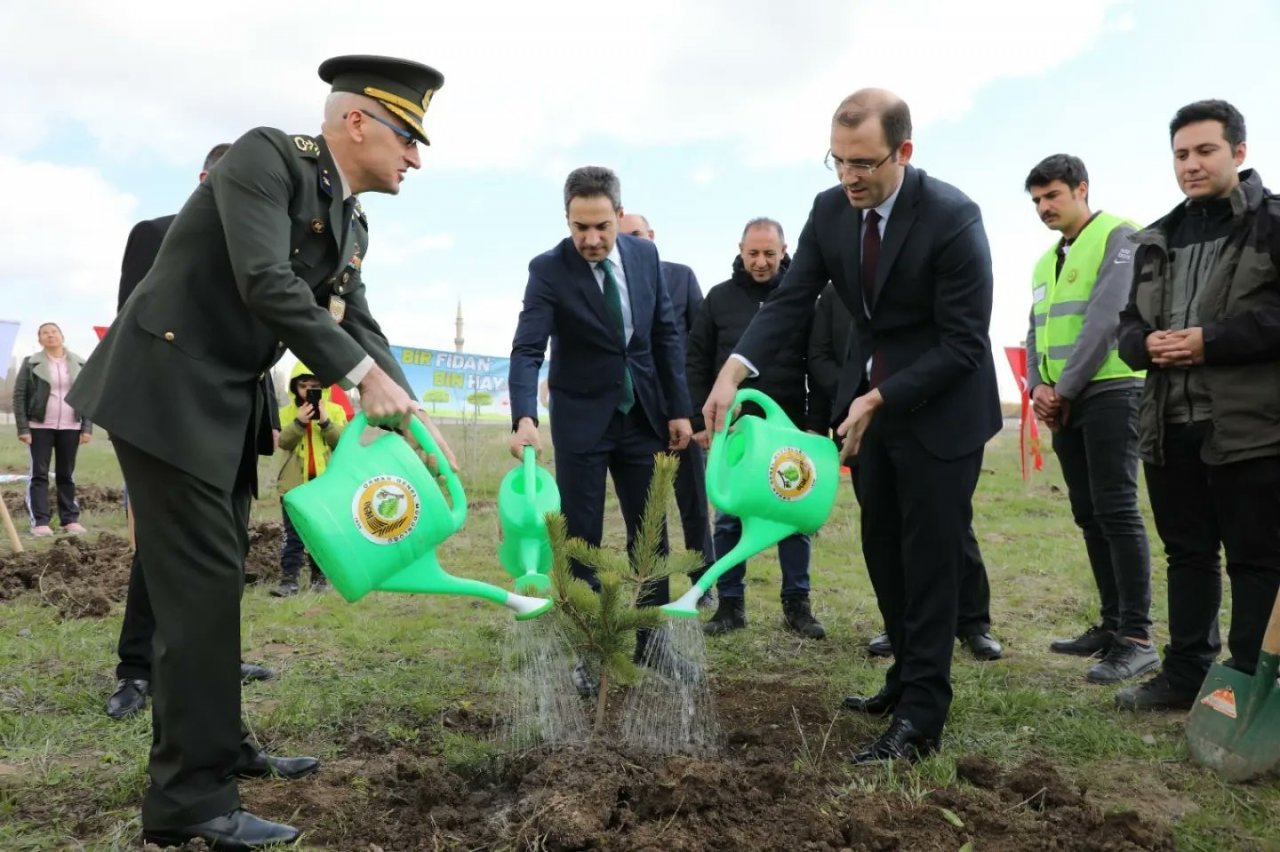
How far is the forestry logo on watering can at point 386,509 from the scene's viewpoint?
7.29 feet

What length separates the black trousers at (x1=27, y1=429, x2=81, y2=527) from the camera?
817 cm

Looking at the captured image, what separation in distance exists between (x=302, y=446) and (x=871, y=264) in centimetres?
417

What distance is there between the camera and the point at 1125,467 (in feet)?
12.8

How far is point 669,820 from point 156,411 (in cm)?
148

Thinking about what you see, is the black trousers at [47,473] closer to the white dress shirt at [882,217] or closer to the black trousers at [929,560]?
the white dress shirt at [882,217]

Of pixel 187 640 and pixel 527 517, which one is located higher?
pixel 527 517

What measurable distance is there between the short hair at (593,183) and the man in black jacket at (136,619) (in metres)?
1.23

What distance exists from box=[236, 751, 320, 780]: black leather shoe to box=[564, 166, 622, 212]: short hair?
83.4 inches

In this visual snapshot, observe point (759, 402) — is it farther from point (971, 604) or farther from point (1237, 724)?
point (971, 604)

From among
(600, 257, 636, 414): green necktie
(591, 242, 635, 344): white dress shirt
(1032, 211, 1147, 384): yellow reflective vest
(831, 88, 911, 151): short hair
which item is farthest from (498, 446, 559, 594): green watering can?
(1032, 211, 1147, 384): yellow reflective vest

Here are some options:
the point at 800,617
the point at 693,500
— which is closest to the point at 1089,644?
the point at 800,617

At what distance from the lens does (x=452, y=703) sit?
11.2 ft

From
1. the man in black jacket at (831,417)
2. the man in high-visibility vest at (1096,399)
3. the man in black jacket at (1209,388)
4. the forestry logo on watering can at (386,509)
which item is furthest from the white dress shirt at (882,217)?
the forestry logo on watering can at (386,509)

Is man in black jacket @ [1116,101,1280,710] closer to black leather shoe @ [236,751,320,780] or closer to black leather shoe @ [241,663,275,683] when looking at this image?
black leather shoe @ [236,751,320,780]
